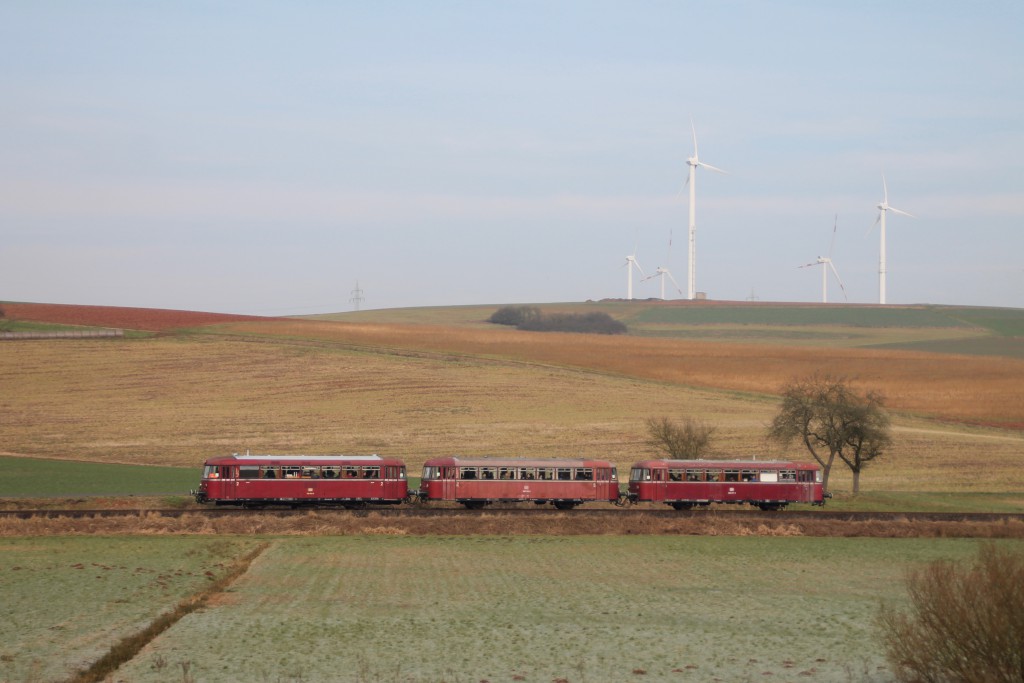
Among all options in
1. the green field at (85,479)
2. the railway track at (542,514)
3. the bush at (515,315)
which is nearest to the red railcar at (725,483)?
the railway track at (542,514)

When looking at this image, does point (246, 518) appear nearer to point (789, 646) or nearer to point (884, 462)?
point (789, 646)

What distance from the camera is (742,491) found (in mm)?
49375

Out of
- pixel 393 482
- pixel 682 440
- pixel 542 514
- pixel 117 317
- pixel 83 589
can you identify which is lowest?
pixel 542 514

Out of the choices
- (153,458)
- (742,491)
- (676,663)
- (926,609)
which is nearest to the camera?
(926,609)

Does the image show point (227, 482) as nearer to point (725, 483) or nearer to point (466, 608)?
point (725, 483)

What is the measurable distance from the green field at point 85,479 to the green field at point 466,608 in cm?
1511

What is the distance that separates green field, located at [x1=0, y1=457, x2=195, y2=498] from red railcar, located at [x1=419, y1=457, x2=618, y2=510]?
38.6ft

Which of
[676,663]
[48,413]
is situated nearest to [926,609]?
[676,663]

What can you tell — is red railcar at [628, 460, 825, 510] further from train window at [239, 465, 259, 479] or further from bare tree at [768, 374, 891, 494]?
train window at [239, 465, 259, 479]

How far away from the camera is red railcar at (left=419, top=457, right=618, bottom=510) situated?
47.9 m

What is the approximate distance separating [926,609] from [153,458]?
170ft

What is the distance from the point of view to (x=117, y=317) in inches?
4237

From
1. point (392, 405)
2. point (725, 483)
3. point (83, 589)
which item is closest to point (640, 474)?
point (725, 483)

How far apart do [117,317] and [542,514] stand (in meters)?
76.6
